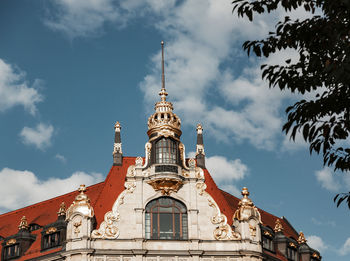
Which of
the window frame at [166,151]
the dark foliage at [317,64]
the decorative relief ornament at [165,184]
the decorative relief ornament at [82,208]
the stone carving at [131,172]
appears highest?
the window frame at [166,151]

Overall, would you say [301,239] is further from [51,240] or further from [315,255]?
[51,240]

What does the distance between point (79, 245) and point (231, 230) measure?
13031 mm

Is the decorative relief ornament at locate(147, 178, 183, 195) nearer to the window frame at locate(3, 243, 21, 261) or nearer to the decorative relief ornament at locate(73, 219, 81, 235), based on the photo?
the decorative relief ornament at locate(73, 219, 81, 235)

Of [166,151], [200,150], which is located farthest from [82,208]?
[200,150]

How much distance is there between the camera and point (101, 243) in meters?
50.2

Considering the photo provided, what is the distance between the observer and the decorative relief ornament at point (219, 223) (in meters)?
51.8

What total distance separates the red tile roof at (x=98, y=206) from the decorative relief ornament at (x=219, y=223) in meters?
1.83

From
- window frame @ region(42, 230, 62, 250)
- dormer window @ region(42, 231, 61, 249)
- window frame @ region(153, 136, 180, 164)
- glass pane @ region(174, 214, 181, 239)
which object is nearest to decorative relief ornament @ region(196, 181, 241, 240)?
glass pane @ region(174, 214, 181, 239)

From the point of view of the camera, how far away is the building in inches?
1981

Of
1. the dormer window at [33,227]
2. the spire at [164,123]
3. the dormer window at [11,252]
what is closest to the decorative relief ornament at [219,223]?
the spire at [164,123]

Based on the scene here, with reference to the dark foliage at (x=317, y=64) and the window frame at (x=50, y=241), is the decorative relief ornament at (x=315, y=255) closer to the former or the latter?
the window frame at (x=50, y=241)

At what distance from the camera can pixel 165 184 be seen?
→ 52531 millimetres

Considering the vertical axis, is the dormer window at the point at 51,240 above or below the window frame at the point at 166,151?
below

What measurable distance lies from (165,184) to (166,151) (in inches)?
138
